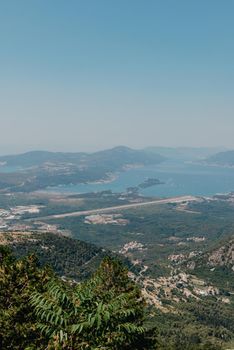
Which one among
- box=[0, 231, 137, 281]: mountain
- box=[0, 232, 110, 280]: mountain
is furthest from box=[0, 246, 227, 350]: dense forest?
box=[0, 232, 110, 280]: mountain

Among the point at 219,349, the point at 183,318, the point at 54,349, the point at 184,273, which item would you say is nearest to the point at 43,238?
the point at 184,273

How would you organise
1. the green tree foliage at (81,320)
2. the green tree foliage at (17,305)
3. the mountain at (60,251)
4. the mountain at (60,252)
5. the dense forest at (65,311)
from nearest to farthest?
1. the green tree foliage at (81,320)
2. the dense forest at (65,311)
3. the green tree foliage at (17,305)
4. the mountain at (60,252)
5. the mountain at (60,251)

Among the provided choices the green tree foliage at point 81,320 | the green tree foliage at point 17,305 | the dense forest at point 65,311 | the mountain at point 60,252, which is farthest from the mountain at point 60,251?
the green tree foliage at point 81,320

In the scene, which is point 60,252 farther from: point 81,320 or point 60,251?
point 81,320

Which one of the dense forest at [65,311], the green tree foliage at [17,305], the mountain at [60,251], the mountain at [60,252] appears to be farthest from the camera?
the mountain at [60,251]

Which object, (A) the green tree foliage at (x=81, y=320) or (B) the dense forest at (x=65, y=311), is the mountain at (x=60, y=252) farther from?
(A) the green tree foliage at (x=81, y=320)

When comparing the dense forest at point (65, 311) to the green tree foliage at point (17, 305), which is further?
the green tree foliage at point (17, 305)

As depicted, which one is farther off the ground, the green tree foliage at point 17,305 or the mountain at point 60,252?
the green tree foliage at point 17,305

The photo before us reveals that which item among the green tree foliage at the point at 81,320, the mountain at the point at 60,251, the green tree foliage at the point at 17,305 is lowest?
the mountain at the point at 60,251

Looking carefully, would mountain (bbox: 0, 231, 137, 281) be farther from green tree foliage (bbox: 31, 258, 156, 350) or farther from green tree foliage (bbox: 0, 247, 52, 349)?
green tree foliage (bbox: 31, 258, 156, 350)
